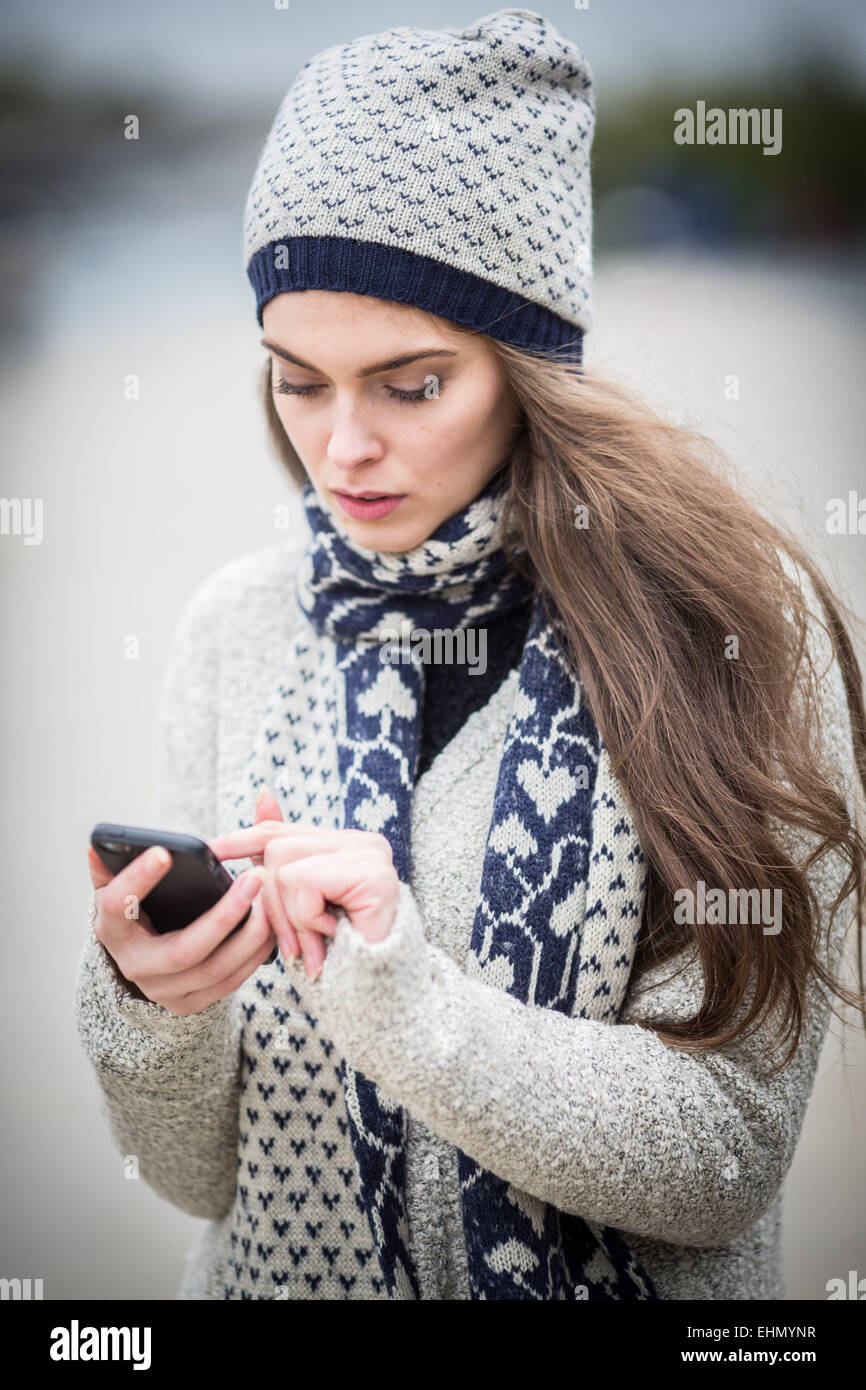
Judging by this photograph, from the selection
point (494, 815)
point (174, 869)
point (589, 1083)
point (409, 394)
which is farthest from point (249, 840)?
point (409, 394)

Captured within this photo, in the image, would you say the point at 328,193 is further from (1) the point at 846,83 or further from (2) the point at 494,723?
(1) the point at 846,83

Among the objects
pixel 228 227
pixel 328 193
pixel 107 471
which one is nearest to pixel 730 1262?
pixel 328 193

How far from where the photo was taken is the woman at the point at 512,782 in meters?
1.21

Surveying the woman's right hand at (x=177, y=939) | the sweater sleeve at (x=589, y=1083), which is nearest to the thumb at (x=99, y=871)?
the woman's right hand at (x=177, y=939)

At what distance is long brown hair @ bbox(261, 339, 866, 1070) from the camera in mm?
1231

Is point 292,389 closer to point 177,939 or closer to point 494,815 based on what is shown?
point 494,815

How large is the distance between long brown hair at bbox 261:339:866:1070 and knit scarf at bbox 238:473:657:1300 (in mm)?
49

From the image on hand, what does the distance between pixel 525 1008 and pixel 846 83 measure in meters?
4.10

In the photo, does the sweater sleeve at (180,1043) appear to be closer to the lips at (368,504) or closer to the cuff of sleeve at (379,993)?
the cuff of sleeve at (379,993)

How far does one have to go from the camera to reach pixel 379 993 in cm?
100

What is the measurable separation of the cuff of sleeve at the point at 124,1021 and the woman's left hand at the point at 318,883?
0.19 meters

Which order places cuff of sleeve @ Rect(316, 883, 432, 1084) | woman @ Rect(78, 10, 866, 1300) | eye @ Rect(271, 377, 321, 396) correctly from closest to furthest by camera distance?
cuff of sleeve @ Rect(316, 883, 432, 1084), woman @ Rect(78, 10, 866, 1300), eye @ Rect(271, 377, 321, 396)

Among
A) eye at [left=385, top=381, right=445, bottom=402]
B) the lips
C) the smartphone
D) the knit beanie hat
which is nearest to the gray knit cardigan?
the smartphone

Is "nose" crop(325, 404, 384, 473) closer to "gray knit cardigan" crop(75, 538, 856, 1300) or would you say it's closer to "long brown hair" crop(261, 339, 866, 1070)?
"long brown hair" crop(261, 339, 866, 1070)
